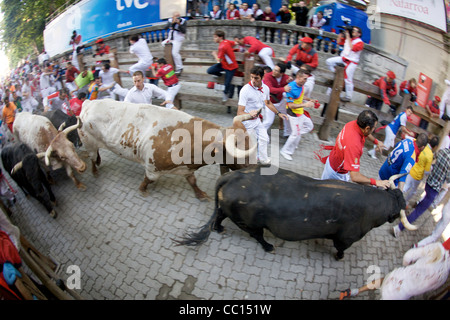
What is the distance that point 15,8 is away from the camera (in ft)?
20.3

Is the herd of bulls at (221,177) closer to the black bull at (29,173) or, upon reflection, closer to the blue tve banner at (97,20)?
→ the black bull at (29,173)

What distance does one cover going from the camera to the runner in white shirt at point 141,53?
7.42 meters

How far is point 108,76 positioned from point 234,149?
16.6 feet

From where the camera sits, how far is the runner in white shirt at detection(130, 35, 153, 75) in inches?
292

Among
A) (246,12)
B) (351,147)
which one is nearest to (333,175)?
(351,147)

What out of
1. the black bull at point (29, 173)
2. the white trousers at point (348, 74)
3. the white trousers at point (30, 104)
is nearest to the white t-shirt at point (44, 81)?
the white trousers at point (30, 104)

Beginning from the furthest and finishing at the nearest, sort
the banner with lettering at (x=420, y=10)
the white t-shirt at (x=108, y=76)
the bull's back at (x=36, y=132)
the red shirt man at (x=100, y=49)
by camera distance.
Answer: the banner with lettering at (x=420, y=10)
the red shirt man at (x=100, y=49)
the white t-shirt at (x=108, y=76)
the bull's back at (x=36, y=132)

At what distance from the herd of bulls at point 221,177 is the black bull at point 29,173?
2 centimetres

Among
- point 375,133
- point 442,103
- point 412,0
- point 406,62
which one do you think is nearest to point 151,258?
point 375,133

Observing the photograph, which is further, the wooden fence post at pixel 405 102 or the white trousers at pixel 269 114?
the wooden fence post at pixel 405 102

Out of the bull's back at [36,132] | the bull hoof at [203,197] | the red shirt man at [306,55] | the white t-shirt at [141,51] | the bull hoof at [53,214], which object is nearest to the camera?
the bull hoof at [203,197]

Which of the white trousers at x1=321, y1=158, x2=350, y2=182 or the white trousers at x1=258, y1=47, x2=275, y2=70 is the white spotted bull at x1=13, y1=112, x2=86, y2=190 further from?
the white trousers at x1=258, y1=47, x2=275, y2=70

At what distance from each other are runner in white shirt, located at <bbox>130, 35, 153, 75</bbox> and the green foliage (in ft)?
6.38

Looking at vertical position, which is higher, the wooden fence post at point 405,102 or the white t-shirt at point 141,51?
the white t-shirt at point 141,51
